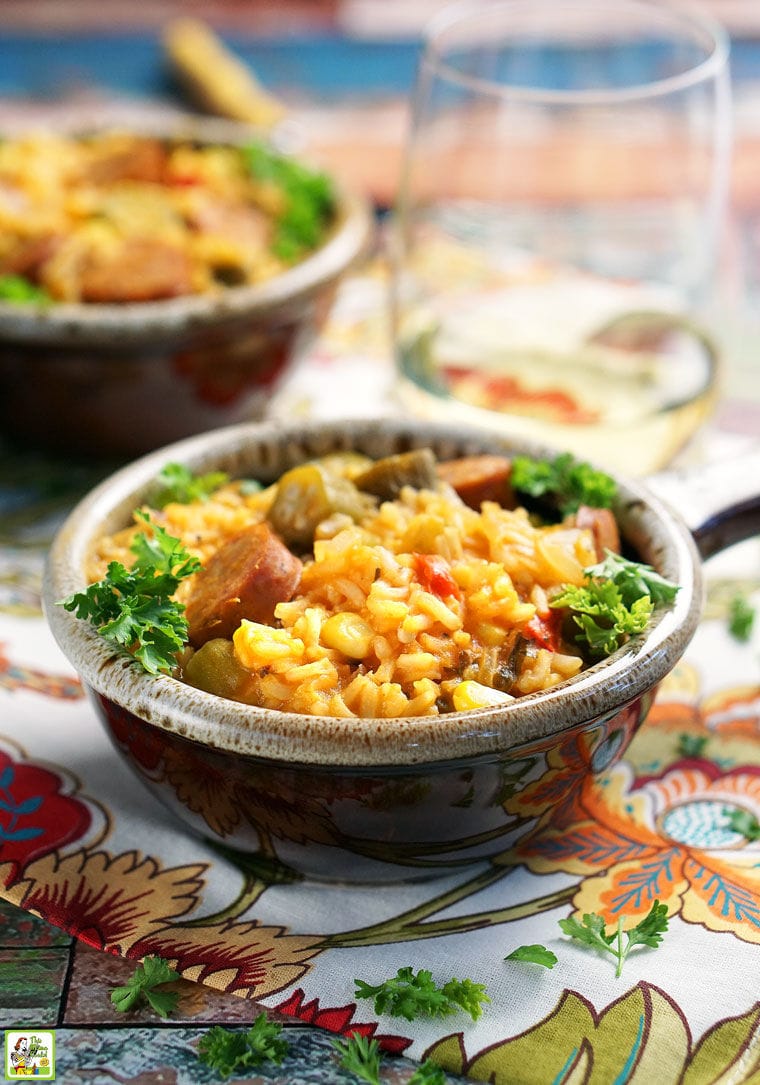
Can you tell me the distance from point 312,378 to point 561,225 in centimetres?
93

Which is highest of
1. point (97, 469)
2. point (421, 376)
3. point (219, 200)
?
point (219, 200)

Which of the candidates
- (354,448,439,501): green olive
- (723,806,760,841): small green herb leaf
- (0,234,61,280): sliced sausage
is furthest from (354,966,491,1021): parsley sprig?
(0,234,61,280): sliced sausage

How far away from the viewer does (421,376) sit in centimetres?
376

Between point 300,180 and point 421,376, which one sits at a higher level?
point 300,180

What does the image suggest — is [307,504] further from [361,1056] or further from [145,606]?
[361,1056]

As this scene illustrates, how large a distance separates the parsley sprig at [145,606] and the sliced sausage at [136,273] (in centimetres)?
119

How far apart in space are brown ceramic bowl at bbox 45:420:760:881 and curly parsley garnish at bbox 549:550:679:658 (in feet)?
0.10

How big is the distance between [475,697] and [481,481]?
0.67 m

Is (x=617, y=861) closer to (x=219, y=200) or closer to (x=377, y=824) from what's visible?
(x=377, y=824)

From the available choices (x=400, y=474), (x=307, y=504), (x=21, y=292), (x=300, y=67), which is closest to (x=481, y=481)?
(x=400, y=474)

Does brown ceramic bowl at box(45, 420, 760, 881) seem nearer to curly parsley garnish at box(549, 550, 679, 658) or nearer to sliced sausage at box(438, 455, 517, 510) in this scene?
curly parsley garnish at box(549, 550, 679, 658)

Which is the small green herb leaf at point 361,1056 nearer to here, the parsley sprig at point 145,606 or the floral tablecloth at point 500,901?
the floral tablecloth at point 500,901

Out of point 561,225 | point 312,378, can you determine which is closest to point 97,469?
point 312,378

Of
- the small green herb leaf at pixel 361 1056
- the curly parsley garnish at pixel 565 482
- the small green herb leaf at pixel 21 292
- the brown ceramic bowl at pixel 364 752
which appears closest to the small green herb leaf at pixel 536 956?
the brown ceramic bowl at pixel 364 752
